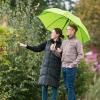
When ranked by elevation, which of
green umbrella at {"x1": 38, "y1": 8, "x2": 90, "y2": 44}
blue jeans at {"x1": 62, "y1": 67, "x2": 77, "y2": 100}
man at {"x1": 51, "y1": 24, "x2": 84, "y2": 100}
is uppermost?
green umbrella at {"x1": 38, "y1": 8, "x2": 90, "y2": 44}

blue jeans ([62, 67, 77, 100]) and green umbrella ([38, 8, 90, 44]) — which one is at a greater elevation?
green umbrella ([38, 8, 90, 44])

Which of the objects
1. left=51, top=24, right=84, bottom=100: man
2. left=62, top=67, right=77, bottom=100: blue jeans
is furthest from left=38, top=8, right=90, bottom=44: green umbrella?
left=62, top=67, right=77, bottom=100: blue jeans

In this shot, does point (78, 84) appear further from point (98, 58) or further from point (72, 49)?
point (98, 58)

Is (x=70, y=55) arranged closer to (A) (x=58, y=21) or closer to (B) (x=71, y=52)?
(B) (x=71, y=52)

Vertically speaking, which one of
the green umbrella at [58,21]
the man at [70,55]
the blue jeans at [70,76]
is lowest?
the blue jeans at [70,76]

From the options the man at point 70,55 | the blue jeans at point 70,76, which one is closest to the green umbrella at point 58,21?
the man at point 70,55

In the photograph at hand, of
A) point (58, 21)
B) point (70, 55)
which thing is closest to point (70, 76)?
point (70, 55)

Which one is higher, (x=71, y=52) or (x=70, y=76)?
(x=71, y=52)

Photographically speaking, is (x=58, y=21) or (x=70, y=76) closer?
(x=70, y=76)

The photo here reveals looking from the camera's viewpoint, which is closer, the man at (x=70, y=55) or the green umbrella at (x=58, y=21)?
the man at (x=70, y=55)

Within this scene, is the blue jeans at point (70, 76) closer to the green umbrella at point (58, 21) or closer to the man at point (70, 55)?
the man at point (70, 55)

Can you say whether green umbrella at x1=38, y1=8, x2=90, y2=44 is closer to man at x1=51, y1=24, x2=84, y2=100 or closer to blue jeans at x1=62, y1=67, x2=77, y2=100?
man at x1=51, y1=24, x2=84, y2=100

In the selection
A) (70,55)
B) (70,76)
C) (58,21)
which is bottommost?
(70,76)

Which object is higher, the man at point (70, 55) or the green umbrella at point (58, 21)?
the green umbrella at point (58, 21)
